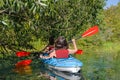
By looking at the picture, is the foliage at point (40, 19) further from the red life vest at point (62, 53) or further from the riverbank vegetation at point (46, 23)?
the red life vest at point (62, 53)

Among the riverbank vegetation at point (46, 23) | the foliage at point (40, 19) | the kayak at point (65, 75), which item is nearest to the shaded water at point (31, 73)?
the kayak at point (65, 75)

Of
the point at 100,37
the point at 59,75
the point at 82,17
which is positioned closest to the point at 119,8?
the point at 100,37

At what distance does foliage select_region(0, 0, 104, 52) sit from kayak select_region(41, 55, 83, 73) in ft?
4.05

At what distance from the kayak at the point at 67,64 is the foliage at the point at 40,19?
4.05 ft

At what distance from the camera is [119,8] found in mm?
59719

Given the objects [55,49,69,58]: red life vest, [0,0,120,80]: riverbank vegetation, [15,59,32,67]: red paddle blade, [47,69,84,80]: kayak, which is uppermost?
[0,0,120,80]: riverbank vegetation

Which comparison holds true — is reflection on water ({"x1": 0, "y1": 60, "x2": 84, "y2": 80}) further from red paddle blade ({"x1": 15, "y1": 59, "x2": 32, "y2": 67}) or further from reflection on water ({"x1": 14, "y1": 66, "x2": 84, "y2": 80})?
red paddle blade ({"x1": 15, "y1": 59, "x2": 32, "y2": 67})

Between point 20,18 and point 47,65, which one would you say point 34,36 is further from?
point 20,18

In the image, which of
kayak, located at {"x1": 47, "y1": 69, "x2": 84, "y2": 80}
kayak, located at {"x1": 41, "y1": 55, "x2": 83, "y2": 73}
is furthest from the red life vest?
kayak, located at {"x1": 47, "y1": 69, "x2": 84, "y2": 80}

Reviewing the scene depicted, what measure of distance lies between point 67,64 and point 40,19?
329cm

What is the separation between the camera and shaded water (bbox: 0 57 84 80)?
14.2 metres

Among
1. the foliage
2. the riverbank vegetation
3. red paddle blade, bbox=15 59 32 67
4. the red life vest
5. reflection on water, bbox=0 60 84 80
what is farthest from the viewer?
red paddle blade, bbox=15 59 32 67

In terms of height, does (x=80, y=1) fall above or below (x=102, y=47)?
above

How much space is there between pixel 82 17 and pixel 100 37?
2181 centimetres
